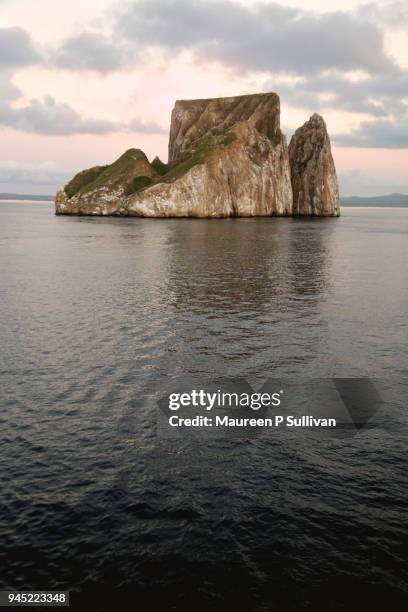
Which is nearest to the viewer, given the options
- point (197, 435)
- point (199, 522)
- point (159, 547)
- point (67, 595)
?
point (67, 595)

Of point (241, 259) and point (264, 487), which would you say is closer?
point (264, 487)

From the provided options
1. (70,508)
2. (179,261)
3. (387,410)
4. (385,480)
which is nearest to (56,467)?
(70,508)

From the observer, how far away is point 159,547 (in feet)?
38.4

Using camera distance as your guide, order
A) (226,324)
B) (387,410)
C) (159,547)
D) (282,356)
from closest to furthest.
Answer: (159,547), (387,410), (282,356), (226,324)

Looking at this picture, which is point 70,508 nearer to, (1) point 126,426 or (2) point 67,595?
(2) point 67,595

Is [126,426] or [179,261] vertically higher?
[179,261]

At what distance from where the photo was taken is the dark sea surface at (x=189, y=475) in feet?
35.2

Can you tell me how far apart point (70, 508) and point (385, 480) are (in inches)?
369

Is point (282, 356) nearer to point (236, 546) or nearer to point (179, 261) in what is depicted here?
point (236, 546)

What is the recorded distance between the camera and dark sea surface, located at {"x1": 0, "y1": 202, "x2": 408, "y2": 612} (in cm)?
1073

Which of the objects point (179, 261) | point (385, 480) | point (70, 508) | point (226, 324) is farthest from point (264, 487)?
point (179, 261)

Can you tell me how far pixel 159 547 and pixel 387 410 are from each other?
11.9 metres

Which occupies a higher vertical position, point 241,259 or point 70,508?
point 241,259

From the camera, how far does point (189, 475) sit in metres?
14.9
